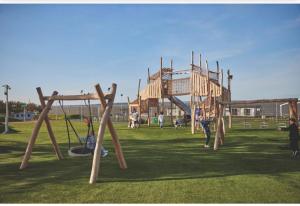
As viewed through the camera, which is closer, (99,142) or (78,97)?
(99,142)

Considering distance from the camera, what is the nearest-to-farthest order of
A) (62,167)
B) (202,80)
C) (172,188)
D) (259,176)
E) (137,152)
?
(172,188)
(259,176)
(62,167)
(137,152)
(202,80)

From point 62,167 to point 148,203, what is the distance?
4138 millimetres

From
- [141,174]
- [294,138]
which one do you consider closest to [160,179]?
[141,174]

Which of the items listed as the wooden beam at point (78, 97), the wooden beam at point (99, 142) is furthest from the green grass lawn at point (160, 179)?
the wooden beam at point (78, 97)

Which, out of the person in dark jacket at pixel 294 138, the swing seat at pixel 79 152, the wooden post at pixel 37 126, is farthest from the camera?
the person in dark jacket at pixel 294 138

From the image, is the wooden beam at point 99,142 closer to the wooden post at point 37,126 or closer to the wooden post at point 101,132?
the wooden post at point 101,132

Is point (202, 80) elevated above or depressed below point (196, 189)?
above

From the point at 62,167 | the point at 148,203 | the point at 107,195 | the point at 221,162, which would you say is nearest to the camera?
the point at 148,203

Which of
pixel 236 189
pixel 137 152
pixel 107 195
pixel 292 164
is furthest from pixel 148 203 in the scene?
pixel 137 152

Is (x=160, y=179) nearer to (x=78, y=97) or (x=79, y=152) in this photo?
(x=78, y=97)

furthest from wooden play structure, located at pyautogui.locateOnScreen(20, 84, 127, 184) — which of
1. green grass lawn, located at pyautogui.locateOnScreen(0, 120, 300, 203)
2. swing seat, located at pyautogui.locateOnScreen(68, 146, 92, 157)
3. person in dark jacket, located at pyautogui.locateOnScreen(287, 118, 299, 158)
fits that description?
person in dark jacket, located at pyautogui.locateOnScreen(287, 118, 299, 158)

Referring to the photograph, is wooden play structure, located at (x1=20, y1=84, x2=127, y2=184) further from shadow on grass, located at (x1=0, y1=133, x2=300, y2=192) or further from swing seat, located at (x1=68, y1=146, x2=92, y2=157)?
swing seat, located at (x1=68, y1=146, x2=92, y2=157)

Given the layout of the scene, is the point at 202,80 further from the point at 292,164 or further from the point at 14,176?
the point at 14,176

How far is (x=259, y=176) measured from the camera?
24.1 ft
